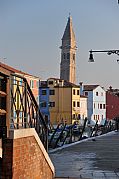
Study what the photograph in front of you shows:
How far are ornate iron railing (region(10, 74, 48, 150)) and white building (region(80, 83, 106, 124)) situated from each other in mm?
81121

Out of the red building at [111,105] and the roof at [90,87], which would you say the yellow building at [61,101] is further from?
the red building at [111,105]

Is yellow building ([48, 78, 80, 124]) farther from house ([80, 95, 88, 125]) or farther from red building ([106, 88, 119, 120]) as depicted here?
red building ([106, 88, 119, 120])

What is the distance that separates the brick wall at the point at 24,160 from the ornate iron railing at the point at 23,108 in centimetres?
35

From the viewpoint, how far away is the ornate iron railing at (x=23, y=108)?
23.1ft

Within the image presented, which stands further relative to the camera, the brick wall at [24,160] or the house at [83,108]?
the house at [83,108]

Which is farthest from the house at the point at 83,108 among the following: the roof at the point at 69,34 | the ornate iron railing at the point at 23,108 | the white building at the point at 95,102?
the ornate iron railing at the point at 23,108

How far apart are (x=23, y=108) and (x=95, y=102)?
8485cm

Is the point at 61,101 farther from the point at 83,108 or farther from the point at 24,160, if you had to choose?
the point at 24,160

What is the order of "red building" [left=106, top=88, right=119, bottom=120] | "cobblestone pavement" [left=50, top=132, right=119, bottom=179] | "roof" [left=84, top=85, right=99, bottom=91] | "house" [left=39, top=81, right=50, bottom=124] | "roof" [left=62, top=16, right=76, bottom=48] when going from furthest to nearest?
"roof" [left=62, top=16, right=76, bottom=48] < "red building" [left=106, top=88, right=119, bottom=120] < "roof" [left=84, top=85, right=99, bottom=91] < "house" [left=39, top=81, right=50, bottom=124] < "cobblestone pavement" [left=50, top=132, right=119, bottom=179]

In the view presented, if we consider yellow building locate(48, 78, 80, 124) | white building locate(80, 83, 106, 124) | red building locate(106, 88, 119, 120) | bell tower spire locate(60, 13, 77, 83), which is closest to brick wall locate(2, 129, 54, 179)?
yellow building locate(48, 78, 80, 124)

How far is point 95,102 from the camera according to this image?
92188 mm

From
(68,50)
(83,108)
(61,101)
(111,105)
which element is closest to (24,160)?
(61,101)

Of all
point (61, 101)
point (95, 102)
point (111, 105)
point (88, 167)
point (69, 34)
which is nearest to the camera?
point (88, 167)

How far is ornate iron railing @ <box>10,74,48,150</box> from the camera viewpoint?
705 cm
